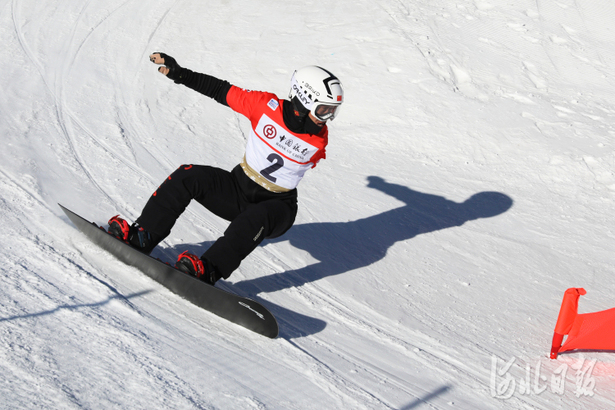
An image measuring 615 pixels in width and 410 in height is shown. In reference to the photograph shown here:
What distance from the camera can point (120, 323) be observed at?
3.34m

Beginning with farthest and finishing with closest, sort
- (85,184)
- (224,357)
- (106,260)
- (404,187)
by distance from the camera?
(404,187) < (85,184) < (106,260) < (224,357)

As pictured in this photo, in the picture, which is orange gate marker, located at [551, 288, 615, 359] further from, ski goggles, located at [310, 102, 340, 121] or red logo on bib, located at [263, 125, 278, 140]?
red logo on bib, located at [263, 125, 278, 140]

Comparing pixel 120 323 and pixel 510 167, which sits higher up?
pixel 120 323

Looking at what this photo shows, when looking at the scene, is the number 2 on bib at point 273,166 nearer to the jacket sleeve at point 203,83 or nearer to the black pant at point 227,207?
the black pant at point 227,207

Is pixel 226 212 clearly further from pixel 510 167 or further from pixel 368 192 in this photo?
pixel 510 167

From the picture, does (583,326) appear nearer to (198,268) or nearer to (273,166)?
(273,166)

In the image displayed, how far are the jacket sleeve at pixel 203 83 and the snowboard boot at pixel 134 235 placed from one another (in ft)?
3.75

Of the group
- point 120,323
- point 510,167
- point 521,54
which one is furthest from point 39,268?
point 521,54

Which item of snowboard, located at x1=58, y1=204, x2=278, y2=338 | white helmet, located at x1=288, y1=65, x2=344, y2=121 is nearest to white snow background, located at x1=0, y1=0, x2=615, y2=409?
snowboard, located at x1=58, y1=204, x2=278, y2=338

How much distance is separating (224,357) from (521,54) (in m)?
9.62

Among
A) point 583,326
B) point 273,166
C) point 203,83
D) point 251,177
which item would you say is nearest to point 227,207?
point 251,177

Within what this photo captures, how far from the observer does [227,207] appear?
420 centimetres

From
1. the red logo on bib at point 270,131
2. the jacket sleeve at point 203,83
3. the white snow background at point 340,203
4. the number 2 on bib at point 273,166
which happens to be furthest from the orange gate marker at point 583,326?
the jacket sleeve at point 203,83

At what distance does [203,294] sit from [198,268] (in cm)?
20
